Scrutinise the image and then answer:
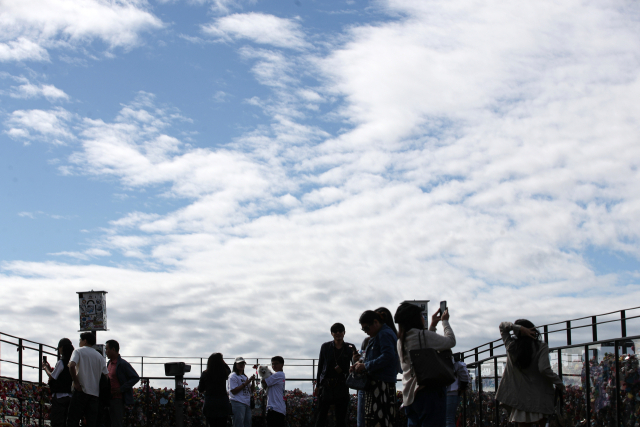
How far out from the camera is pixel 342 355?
8.01 metres

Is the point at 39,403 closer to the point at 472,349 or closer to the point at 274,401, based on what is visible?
the point at 274,401

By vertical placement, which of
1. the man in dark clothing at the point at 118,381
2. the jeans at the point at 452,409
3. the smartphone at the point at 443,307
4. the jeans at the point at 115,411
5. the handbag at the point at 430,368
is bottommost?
the jeans at the point at 452,409

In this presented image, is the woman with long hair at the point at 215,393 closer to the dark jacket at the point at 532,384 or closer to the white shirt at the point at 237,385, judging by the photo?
the white shirt at the point at 237,385

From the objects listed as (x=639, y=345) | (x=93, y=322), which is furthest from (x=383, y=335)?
(x=93, y=322)

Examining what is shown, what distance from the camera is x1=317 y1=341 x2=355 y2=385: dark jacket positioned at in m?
7.97

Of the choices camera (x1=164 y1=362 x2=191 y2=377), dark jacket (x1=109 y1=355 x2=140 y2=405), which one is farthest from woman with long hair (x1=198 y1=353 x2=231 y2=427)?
dark jacket (x1=109 y1=355 x2=140 y2=405)

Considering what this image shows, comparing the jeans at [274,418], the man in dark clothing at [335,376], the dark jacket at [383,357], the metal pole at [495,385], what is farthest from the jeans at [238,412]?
the dark jacket at [383,357]

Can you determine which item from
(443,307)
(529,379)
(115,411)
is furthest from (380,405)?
(115,411)

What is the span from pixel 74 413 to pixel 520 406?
17.8ft

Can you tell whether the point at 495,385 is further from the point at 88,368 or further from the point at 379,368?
the point at 88,368

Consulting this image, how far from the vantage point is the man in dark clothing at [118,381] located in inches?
378

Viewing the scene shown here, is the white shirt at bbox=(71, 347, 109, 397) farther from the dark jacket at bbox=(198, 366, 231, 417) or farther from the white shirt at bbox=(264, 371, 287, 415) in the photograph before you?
the white shirt at bbox=(264, 371, 287, 415)

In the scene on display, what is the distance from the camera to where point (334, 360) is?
8.02 metres

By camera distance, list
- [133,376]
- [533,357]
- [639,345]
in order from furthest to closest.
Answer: [133,376] < [639,345] < [533,357]
